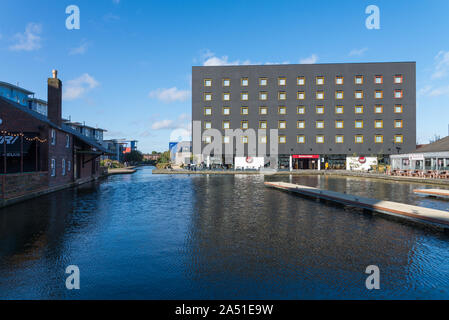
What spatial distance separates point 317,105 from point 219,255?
5900 centimetres

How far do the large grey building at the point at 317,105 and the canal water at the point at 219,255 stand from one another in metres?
49.7

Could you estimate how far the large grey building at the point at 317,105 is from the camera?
5962cm

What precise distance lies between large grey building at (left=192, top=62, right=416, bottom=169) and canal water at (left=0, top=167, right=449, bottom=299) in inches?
1955

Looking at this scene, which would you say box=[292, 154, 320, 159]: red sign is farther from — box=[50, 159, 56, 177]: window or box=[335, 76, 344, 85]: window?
box=[50, 159, 56, 177]: window

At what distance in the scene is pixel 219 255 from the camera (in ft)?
23.6

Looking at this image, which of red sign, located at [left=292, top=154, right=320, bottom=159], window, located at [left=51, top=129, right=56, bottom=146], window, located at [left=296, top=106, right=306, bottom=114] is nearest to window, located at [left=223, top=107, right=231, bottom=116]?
window, located at [left=296, top=106, right=306, bottom=114]

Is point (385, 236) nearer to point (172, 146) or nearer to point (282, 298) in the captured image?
point (282, 298)

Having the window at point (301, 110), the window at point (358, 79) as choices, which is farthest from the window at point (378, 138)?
the window at point (301, 110)

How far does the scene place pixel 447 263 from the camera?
6773mm

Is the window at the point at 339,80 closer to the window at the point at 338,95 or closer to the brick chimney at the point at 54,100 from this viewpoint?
the window at the point at 338,95

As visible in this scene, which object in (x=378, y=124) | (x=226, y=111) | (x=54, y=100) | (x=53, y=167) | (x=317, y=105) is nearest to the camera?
(x=53, y=167)

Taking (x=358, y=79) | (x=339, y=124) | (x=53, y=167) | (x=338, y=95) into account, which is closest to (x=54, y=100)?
(x=53, y=167)

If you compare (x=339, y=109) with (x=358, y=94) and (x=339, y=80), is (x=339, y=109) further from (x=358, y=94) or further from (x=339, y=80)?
(x=339, y=80)
